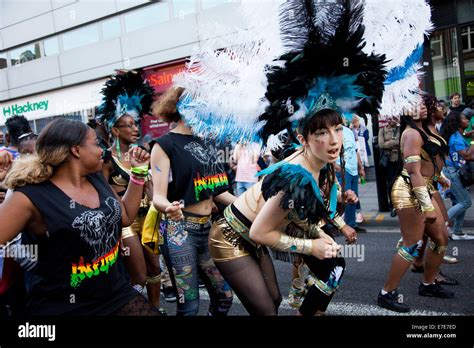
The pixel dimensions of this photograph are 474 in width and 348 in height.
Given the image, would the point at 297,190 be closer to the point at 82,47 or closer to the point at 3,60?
the point at 82,47

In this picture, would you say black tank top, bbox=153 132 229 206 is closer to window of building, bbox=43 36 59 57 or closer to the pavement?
the pavement

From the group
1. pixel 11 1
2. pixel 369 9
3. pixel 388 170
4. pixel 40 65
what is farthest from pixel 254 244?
pixel 11 1

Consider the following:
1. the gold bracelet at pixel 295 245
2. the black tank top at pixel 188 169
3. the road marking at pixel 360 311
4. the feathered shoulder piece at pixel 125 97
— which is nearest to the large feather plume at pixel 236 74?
the black tank top at pixel 188 169

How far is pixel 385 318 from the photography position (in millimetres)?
2707

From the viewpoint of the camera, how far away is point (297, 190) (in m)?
2.32

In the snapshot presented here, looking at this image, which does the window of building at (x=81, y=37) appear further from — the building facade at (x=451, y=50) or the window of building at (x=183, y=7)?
the building facade at (x=451, y=50)

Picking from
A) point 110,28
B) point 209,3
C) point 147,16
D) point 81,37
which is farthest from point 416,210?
point 81,37

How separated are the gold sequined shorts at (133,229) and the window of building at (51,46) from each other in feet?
50.7

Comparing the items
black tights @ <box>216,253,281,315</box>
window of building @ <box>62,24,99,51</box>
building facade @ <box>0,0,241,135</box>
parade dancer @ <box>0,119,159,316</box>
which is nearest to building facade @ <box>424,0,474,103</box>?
building facade @ <box>0,0,241,135</box>

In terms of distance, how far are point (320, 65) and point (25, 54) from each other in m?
19.1

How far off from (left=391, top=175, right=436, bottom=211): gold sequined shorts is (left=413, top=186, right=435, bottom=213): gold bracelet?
0.24 feet

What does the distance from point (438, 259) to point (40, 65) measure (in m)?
17.7

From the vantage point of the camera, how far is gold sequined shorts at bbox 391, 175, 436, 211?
383 centimetres

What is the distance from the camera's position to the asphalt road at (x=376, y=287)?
3777 mm
